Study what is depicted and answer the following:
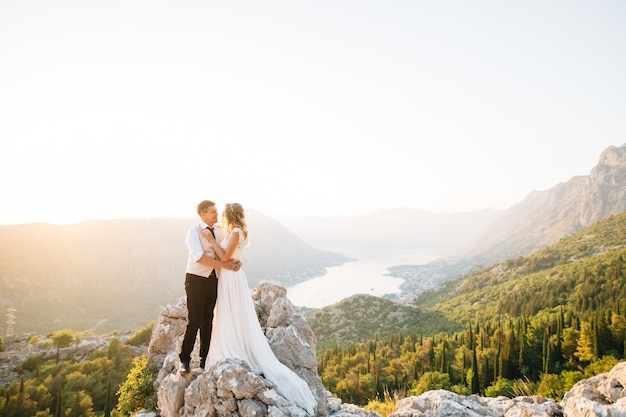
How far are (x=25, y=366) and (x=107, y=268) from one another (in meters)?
141

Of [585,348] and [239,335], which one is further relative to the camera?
[585,348]

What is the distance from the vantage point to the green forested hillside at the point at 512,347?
34750 millimetres

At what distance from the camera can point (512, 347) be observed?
39.7m

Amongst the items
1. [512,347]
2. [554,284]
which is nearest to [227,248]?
[512,347]

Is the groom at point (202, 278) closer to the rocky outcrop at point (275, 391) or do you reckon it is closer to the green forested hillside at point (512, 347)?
the rocky outcrop at point (275, 391)

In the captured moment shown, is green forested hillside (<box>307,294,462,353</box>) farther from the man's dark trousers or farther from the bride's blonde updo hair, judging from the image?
the bride's blonde updo hair

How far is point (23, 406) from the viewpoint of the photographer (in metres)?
29.6

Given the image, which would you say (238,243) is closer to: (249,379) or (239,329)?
(239,329)

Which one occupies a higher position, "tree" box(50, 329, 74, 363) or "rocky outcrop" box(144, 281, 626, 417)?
"rocky outcrop" box(144, 281, 626, 417)

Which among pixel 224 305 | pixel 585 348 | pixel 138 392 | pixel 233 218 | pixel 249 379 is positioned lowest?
pixel 585 348

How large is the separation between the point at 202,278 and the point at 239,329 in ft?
4.77

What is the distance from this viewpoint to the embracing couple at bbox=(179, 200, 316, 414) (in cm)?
706

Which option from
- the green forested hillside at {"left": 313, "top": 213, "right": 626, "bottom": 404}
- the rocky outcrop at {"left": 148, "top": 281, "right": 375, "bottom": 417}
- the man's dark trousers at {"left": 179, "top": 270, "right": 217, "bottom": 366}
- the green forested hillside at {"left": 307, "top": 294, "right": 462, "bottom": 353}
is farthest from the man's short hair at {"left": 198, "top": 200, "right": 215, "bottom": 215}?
the green forested hillside at {"left": 307, "top": 294, "right": 462, "bottom": 353}

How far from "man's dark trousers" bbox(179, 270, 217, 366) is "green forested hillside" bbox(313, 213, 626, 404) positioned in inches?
507
